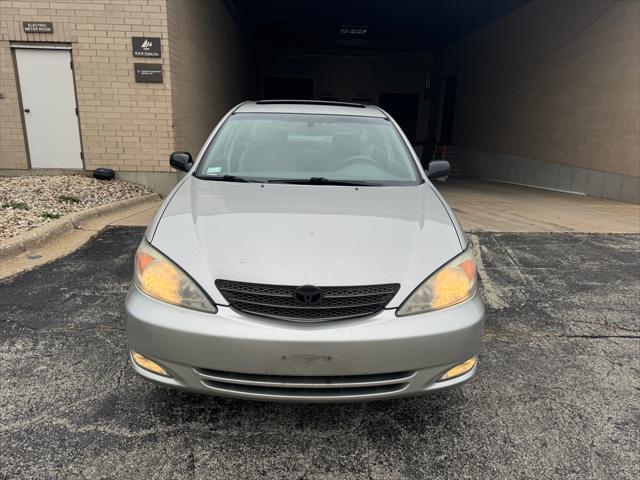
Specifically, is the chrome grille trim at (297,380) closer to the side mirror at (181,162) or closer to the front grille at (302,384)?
the front grille at (302,384)

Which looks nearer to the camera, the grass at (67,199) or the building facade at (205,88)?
the grass at (67,199)

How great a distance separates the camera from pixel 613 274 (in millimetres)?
4879

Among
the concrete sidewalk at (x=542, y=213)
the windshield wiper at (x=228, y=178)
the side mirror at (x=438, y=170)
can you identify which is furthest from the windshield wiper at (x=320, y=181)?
the concrete sidewalk at (x=542, y=213)

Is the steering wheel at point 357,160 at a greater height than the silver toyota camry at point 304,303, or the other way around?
the steering wheel at point 357,160

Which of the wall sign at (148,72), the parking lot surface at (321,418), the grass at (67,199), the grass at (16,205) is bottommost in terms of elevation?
the parking lot surface at (321,418)

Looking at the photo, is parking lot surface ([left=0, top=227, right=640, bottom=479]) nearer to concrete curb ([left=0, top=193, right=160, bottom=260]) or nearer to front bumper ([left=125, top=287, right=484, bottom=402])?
front bumper ([left=125, top=287, right=484, bottom=402])

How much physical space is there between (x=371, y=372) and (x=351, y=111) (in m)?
2.58

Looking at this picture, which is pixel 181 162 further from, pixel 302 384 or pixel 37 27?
pixel 37 27

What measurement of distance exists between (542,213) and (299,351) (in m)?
7.52

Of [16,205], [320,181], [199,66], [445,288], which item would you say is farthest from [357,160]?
[199,66]

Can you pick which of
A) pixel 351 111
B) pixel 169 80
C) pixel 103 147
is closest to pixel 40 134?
pixel 103 147

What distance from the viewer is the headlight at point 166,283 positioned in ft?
6.81

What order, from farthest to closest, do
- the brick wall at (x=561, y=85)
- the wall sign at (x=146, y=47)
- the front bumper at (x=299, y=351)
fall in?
the brick wall at (x=561, y=85)
the wall sign at (x=146, y=47)
the front bumper at (x=299, y=351)

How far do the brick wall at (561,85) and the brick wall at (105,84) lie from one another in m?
9.28
